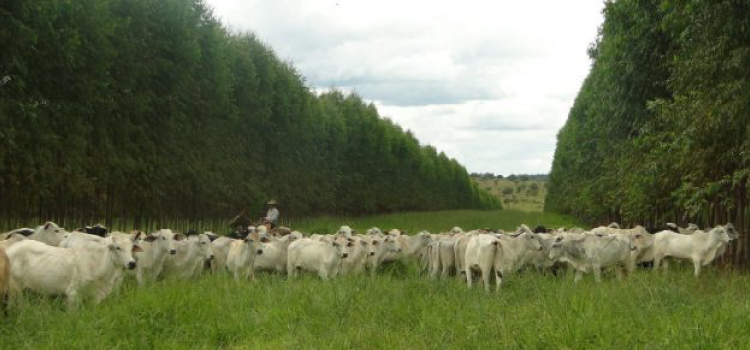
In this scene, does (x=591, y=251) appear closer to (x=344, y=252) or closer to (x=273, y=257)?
(x=344, y=252)

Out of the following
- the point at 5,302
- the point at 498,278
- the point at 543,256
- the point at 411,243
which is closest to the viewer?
the point at 5,302

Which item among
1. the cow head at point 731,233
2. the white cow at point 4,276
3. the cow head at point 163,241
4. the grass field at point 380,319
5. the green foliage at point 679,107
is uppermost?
the green foliage at point 679,107

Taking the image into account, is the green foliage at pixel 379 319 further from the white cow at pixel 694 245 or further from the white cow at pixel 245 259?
the white cow at pixel 694 245

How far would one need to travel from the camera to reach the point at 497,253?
1545 centimetres

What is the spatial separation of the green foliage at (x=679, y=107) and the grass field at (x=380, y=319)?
3041 millimetres

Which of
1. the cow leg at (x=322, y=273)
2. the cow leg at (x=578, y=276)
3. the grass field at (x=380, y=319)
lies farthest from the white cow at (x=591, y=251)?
the cow leg at (x=322, y=273)

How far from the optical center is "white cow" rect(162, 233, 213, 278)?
52.9ft

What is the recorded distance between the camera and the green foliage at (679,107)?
13492 mm

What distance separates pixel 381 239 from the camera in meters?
19.7

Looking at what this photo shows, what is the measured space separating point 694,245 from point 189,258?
1198 centimetres

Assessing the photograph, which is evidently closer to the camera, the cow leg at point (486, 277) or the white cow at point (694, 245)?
the cow leg at point (486, 277)

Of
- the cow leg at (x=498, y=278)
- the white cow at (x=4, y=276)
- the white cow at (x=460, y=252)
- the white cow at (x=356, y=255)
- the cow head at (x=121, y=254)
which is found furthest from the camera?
the white cow at (x=356, y=255)

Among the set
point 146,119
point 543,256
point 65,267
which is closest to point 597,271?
point 543,256

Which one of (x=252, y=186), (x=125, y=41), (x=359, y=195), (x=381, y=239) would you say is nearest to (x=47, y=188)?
(x=125, y=41)
